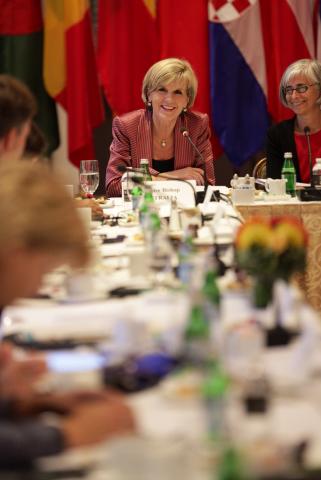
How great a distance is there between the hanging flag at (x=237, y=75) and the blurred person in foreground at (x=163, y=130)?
111 centimetres

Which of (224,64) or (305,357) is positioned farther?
(224,64)

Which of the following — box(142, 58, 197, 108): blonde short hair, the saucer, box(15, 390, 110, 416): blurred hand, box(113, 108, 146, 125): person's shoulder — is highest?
box(142, 58, 197, 108): blonde short hair

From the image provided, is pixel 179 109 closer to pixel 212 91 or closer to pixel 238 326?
pixel 212 91

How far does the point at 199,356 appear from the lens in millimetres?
1662

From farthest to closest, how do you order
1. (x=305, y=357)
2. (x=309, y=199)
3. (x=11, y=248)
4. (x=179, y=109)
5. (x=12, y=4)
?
1. (x=12, y=4)
2. (x=179, y=109)
3. (x=309, y=199)
4. (x=305, y=357)
5. (x=11, y=248)

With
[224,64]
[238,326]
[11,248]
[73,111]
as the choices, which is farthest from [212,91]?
[11,248]

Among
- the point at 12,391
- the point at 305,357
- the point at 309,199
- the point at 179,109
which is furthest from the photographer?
the point at 179,109

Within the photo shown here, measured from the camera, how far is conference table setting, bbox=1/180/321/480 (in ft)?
3.89

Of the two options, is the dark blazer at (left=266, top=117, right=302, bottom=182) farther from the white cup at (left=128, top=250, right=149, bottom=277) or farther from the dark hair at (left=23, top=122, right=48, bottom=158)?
the white cup at (left=128, top=250, right=149, bottom=277)

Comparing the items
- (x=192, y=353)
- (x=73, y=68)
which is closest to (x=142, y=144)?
(x=73, y=68)

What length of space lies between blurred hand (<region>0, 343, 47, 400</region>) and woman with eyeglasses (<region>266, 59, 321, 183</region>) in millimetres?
3737

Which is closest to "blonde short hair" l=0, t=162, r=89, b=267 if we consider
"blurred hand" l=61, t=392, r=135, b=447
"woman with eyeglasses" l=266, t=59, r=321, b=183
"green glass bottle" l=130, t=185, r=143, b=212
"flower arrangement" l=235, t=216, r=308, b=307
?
"blurred hand" l=61, t=392, r=135, b=447

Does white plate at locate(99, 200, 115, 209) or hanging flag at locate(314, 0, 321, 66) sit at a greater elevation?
hanging flag at locate(314, 0, 321, 66)

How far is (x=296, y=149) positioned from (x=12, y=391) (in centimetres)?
398
